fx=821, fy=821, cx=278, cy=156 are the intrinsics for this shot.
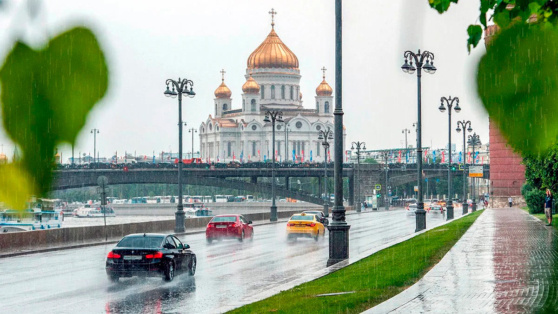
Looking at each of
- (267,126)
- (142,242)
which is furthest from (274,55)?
(142,242)

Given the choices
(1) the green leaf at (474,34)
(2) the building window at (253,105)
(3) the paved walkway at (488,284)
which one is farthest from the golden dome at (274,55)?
(1) the green leaf at (474,34)

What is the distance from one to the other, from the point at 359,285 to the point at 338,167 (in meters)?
6.37

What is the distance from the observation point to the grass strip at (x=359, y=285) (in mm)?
12453

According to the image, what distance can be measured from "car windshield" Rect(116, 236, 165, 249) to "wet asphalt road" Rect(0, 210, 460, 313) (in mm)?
915

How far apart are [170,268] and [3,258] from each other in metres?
10.7

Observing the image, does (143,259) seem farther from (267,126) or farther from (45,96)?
(267,126)

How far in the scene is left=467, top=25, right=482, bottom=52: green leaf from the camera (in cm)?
255

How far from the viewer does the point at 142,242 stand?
→ 20.0 metres

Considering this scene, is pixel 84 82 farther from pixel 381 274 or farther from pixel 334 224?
pixel 334 224

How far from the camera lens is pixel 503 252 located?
21.9 meters

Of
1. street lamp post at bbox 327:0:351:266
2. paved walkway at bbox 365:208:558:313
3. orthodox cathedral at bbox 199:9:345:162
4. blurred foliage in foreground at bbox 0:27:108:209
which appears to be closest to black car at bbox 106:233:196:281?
street lamp post at bbox 327:0:351:266

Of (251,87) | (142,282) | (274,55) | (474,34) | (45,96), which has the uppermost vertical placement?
(274,55)

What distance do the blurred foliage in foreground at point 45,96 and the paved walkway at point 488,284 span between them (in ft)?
30.9

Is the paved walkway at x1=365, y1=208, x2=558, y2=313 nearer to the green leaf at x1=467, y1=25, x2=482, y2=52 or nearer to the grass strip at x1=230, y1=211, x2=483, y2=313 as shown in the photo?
the grass strip at x1=230, y1=211, x2=483, y2=313
